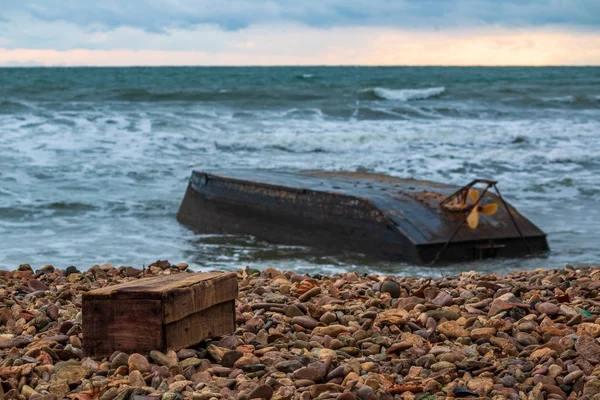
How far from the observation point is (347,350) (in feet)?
13.0

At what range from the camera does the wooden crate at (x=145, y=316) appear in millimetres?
3689

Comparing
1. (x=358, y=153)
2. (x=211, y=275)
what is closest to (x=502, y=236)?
(x=211, y=275)

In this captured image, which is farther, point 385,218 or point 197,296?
point 385,218

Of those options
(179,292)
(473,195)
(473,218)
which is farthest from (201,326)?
(473,195)

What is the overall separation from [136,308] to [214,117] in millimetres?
24476

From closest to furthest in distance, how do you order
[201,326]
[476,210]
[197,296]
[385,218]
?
1. [197,296]
2. [201,326]
3. [385,218]
4. [476,210]

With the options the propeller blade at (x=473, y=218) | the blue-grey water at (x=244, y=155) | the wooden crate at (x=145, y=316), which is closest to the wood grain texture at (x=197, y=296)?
the wooden crate at (x=145, y=316)

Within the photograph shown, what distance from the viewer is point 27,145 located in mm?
20516

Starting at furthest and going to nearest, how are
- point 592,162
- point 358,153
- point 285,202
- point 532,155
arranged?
point 358,153 → point 532,155 → point 592,162 → point 285,202

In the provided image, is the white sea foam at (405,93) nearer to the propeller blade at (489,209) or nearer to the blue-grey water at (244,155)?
the blue-grey water at (244,155)

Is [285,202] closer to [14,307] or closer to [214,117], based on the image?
[14,307]

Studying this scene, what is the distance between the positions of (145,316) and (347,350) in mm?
930

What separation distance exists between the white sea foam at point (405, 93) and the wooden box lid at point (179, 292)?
35.0 meters

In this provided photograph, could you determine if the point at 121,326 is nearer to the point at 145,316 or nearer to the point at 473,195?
the point at 145,316
